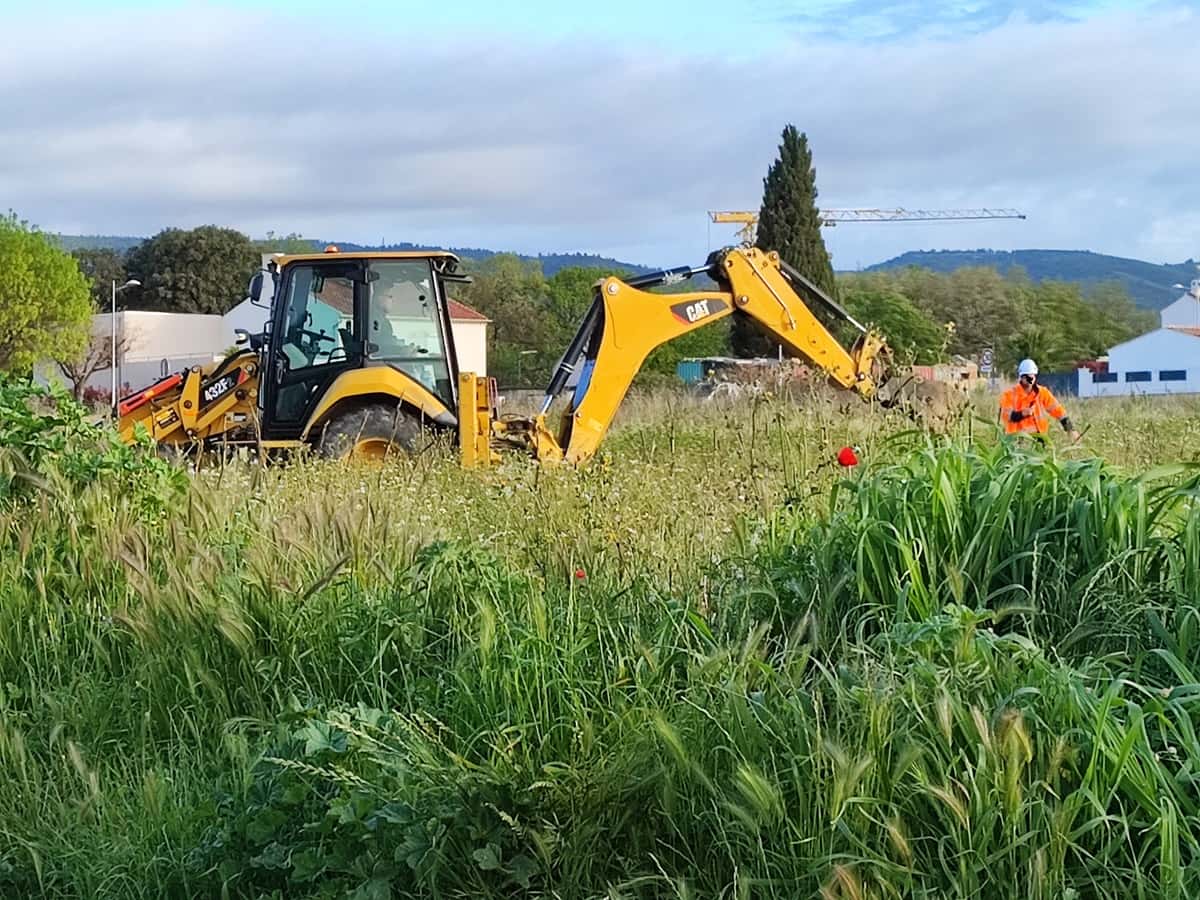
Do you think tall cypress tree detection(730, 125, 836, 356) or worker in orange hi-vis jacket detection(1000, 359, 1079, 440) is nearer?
worker in orange hi-vis jacket detection(1000, 359, 1079, 440)

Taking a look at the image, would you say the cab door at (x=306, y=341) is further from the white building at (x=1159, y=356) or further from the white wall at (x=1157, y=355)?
the white wall at (x=1157, y=355)

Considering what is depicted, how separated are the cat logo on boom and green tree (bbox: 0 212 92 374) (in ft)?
143

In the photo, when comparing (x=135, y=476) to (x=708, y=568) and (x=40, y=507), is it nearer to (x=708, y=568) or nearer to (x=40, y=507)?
(x=40, y=507)

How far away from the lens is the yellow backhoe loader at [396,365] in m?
12.4

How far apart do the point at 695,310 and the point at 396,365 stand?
3148 mm

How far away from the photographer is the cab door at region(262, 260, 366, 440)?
42.0ft

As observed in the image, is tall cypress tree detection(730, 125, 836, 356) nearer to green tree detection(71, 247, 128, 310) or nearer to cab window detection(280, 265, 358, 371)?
cab window detection(280, 265, 358, 371)

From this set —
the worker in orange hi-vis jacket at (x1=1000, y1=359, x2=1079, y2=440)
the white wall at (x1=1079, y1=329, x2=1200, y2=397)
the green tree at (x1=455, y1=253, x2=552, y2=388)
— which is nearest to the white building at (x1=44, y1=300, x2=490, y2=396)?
the green tree at (x1=455, y1=253, x2=552, y2=388)

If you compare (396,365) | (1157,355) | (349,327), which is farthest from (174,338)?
(396,365)

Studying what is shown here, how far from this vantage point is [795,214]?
5359 cm

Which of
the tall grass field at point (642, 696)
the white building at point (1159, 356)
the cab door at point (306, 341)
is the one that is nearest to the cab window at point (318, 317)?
the cab door at point (306, 341)

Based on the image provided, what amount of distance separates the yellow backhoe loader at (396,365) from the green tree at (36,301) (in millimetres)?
42209

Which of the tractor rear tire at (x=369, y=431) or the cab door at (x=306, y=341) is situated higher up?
the cab door at (x=306, y=341)

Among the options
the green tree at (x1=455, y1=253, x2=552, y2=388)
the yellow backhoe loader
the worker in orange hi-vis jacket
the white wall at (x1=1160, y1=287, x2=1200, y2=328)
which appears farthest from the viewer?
the white wall at (x1=1160, y1=287, x2=1200, y2=328)
